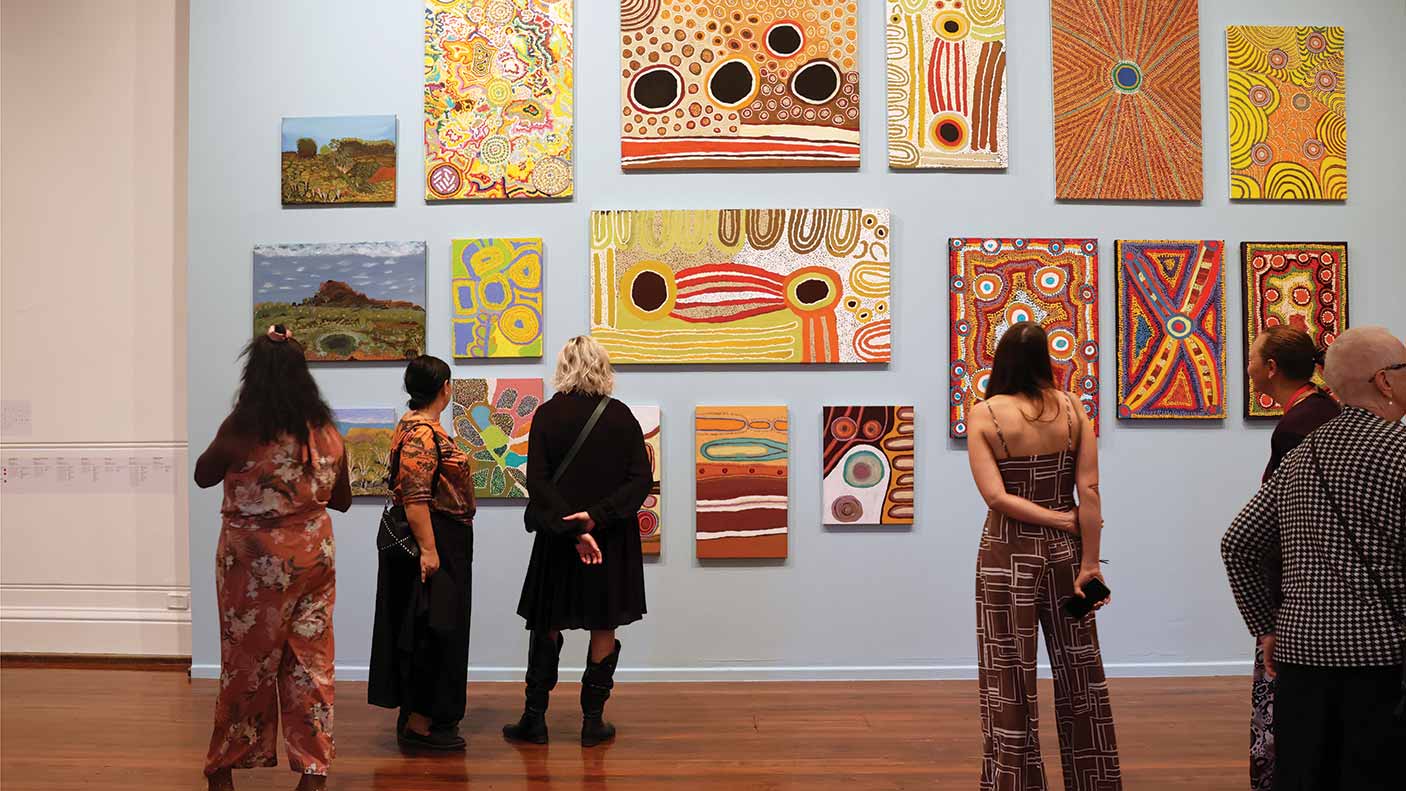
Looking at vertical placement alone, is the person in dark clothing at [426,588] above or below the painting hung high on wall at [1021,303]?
below

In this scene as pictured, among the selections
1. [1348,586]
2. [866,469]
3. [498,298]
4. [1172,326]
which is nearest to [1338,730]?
[1348,586]

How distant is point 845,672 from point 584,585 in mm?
1682

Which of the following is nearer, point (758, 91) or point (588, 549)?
point (588, 549)

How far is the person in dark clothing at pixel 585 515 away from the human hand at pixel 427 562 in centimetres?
36

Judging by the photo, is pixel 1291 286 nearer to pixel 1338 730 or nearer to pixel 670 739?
pixel 1338 730

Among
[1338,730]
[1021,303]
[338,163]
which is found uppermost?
[338,163]

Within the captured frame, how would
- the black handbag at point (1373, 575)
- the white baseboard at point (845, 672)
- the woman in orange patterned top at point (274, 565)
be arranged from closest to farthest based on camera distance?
the black handbag at point (1373, 575) < the woman in orange patterned top at point (274, 565) < the white baseboard at point (845, 672)

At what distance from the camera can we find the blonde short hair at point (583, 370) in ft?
12.2

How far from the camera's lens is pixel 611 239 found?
4844 millimetres

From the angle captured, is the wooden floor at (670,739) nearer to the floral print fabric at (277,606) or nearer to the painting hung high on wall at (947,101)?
the floral print fabric at (277,606)

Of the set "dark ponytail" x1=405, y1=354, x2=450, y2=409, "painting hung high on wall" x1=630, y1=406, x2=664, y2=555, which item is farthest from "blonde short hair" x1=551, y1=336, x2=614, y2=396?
"painting hung high on wall" x1=630, y1=406, x2=664, y2=555

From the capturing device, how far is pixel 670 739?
3.84m

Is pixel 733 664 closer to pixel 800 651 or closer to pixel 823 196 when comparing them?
pixel 800 651

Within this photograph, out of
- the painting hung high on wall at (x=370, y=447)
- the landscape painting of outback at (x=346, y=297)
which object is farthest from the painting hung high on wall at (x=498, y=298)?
the painting hung high on wall at (x=370, y=447)
